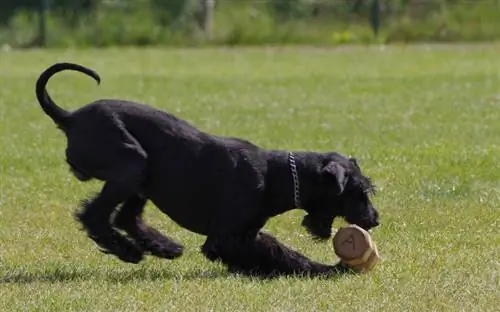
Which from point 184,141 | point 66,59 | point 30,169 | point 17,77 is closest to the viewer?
point 184,141

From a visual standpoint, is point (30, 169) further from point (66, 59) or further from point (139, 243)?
point (66, 59)

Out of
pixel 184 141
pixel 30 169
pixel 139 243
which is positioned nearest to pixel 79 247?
pixel 139 243

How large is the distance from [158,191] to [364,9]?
22.8m

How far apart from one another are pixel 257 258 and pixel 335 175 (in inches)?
24.2

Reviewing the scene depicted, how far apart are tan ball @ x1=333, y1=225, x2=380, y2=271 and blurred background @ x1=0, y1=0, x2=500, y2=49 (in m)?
21.5

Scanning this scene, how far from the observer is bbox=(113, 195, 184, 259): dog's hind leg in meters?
7.04

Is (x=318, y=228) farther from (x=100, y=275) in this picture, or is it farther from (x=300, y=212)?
(x=300, y=212)

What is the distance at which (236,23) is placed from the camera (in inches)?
1136

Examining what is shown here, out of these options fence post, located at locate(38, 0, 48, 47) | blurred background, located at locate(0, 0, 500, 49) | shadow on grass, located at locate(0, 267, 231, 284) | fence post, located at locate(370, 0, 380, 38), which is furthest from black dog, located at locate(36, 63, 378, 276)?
fence post, located at locate(370, 0, 380, 38)

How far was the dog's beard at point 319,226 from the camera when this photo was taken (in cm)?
692

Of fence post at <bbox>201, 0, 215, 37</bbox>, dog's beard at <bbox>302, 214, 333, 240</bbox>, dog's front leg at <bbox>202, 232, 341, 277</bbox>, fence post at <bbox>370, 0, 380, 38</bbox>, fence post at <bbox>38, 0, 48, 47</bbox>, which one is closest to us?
dog's front leg at <bbox>202, 232, 341, 277</bbox>

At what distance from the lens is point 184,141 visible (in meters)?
6.81

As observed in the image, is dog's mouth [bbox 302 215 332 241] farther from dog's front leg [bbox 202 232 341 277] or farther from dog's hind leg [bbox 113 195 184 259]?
dog's hind leg [bbox 113 195 184 259]

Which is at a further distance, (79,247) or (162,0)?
(162,0)
